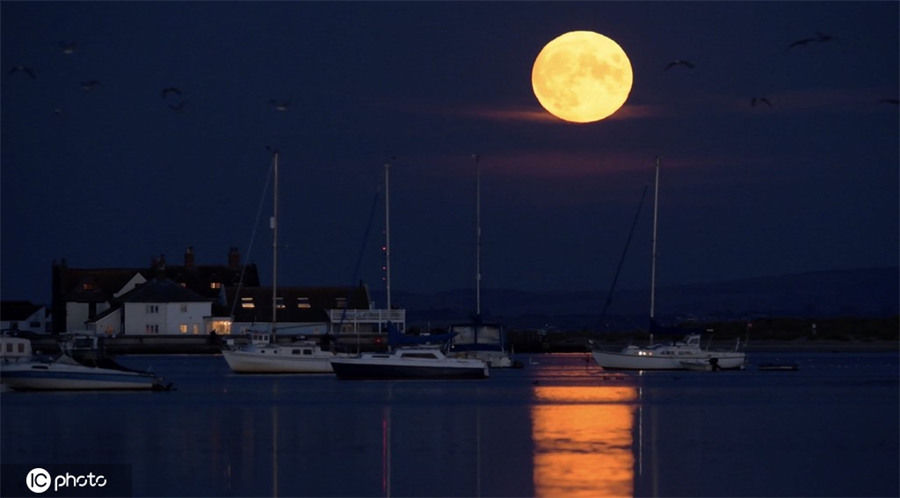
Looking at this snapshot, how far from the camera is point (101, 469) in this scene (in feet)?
123

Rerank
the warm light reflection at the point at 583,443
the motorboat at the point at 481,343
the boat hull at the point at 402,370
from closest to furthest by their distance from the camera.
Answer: the warm light reflection at the point at 583,443 < the boat hull at the point at 402,370 < the motorboat at the point at 481,343

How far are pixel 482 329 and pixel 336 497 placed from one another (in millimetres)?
65194

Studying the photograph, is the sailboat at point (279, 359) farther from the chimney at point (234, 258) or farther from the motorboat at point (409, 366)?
the chimney at point (234, 258)

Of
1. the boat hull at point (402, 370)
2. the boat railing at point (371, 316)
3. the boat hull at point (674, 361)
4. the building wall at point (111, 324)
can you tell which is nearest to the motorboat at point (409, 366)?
the boat hull at point (402, 370)

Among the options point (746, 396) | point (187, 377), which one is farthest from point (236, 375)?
point (746, 396)

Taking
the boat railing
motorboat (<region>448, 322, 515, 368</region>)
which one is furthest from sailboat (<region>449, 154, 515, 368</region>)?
the boat railing

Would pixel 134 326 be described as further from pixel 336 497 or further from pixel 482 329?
pixel 336 497

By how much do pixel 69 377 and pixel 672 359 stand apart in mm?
36402

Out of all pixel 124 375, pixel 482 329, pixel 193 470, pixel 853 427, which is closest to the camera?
pixel 193 470

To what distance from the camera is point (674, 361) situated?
291 feet

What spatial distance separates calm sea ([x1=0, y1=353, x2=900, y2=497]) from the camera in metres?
34.9

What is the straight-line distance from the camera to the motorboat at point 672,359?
88.8 m

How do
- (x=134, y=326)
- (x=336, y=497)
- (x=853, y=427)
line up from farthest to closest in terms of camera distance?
1. (x=134, y=326)
2. (x=853, y=427)
3. (x=336, y=497)

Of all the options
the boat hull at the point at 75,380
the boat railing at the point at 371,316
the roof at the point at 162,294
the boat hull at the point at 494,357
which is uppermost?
the roof at the point at 162,294
